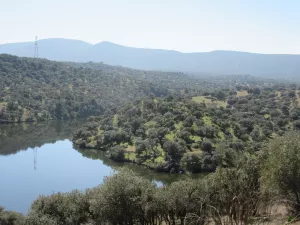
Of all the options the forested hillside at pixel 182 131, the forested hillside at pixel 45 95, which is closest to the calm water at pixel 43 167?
the forested hillside at pixel 182 131

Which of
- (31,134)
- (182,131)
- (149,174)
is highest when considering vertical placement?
(182,131)

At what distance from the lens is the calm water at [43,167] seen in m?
60.4

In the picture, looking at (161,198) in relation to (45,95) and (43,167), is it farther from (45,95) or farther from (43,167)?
(45,95)

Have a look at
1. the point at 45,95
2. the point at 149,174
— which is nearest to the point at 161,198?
the point at 149,174

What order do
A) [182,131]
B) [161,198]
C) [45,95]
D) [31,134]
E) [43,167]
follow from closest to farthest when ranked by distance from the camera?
[161,198] < [43,167] < [182,131] < [31,134] < [45,95]

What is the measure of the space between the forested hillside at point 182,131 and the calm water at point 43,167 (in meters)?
4.50

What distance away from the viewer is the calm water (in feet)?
198

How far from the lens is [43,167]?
256ft

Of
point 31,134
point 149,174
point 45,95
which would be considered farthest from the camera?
point 45,95

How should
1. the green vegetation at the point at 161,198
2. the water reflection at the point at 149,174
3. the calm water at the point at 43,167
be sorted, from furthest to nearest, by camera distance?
1. the water reflection at the point at 149,174
2. the calm water at the point at 43,167
3. the green vegetation at the point at 161,198

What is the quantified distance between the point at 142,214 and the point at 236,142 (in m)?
55.6

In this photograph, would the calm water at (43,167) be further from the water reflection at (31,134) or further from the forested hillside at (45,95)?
the forested hillside at (45,95)

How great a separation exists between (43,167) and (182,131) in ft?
120

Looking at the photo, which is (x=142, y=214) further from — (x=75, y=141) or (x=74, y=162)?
(x=75, y=141)
